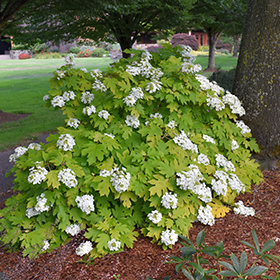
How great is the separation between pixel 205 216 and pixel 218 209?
347mm

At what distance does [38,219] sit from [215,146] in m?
2.39

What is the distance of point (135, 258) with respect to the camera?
2.79 m

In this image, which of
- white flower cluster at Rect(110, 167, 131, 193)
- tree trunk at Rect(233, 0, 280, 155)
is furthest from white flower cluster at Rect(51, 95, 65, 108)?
tree trunk at Rect(233, 0, 280, 155)

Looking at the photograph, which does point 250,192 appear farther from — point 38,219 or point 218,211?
point 38,219

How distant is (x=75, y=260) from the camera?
9.07ft

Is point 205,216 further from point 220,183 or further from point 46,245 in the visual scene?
point 46,245

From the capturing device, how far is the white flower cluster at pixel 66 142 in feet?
9.68

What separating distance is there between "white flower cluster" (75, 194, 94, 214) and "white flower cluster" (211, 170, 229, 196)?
→ 1480mm

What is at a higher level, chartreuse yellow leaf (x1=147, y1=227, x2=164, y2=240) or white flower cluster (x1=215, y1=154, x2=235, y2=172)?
white flower cluster (x1=215, y1=154, x2=235, y2=172)

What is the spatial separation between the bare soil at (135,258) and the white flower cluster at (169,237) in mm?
109

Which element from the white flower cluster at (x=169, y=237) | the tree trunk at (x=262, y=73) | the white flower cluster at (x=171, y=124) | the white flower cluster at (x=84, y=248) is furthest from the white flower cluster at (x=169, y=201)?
the tree trunk at (x=262, y=73)

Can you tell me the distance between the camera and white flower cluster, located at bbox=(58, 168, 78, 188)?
2.72m

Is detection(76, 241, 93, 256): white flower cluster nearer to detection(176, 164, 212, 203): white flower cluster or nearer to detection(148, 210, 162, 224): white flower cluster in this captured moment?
detection(148, 210, 162, 224): white flower cluster

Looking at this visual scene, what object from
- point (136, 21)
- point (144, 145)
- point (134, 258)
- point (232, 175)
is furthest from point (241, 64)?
point (136, 21)
